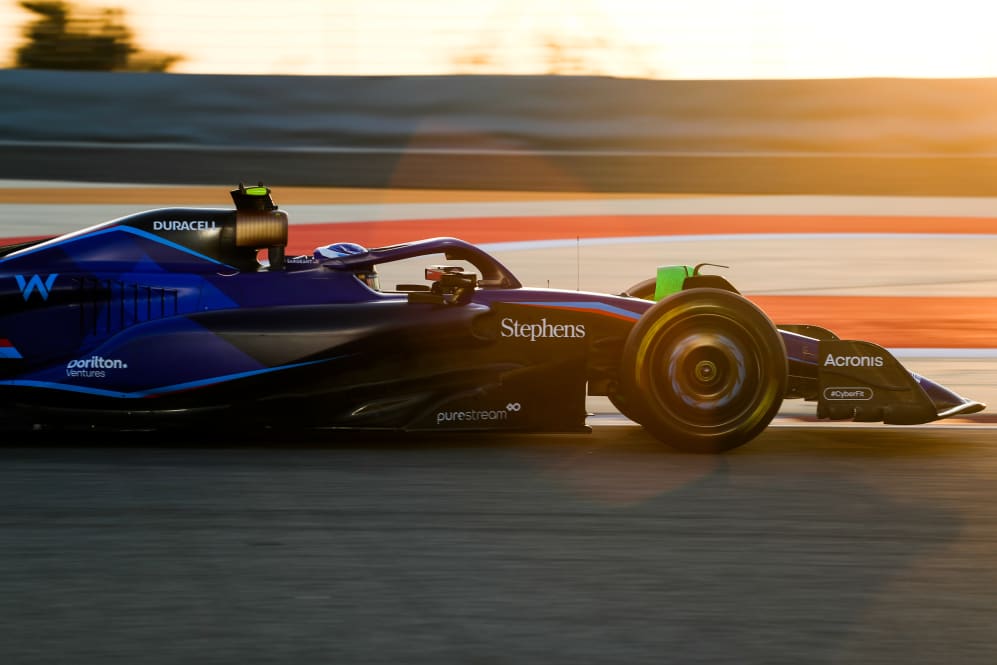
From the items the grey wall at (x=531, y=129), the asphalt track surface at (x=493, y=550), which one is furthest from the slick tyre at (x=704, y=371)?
the grey wall at (x=531, y=129)

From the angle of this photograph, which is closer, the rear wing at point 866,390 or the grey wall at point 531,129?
the rear wing at point 866,390

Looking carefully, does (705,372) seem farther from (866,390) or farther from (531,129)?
(531,129)

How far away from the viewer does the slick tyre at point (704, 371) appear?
5.89 m

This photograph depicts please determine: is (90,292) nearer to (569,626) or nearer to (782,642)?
(569,626)

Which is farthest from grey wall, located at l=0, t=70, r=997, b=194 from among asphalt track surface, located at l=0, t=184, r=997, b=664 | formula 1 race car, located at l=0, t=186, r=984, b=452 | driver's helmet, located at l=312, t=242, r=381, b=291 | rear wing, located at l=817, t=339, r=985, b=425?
asphalt track surface, located at l=0, t=184, r=997, b=664

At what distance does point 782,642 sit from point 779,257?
1153 centimetres

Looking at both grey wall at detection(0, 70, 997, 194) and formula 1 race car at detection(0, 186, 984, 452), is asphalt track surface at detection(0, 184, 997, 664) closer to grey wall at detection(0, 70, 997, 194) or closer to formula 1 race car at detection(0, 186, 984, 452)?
formula 1 race car at detection(0, 186, 984, 452)

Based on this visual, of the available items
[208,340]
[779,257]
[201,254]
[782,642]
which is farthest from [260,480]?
[779,257]

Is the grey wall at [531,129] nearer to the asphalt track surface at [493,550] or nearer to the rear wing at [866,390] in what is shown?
the rear wing at [866,390]

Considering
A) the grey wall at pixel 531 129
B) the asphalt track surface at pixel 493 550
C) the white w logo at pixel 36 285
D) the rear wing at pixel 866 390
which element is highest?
the grey wall at pixel 531 129

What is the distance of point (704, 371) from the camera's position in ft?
19.4

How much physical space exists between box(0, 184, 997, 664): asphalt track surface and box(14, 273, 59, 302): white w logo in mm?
650

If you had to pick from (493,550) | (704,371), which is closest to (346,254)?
(704,371)

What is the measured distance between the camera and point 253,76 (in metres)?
24.5
